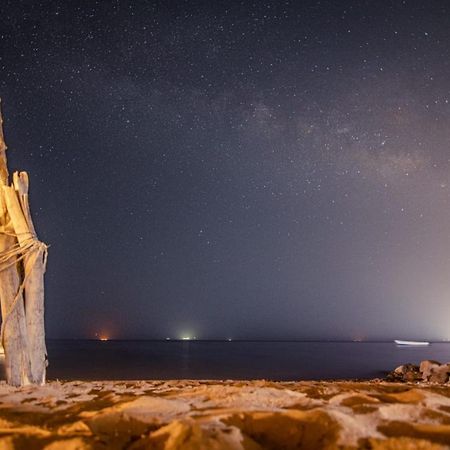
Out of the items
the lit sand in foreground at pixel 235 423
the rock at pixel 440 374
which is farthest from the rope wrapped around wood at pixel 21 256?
the rock at pixel 440 374

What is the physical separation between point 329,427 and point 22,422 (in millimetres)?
2301

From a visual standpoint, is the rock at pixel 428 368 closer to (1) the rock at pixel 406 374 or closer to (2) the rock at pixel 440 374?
(2) the rock at pixel 440 374

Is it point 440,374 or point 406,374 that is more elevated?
point 440,374

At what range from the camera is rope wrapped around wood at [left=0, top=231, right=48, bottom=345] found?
553cm

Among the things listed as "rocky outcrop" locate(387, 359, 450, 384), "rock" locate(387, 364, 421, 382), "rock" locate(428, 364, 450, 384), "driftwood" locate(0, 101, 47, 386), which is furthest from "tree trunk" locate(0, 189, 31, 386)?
"rock" locate(387, 364, 421, 382)

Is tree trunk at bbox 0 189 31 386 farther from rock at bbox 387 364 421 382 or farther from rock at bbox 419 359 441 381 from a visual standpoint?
rock at bbox 387 364 421 382

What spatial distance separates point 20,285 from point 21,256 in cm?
54

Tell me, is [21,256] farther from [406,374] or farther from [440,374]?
[406,374]

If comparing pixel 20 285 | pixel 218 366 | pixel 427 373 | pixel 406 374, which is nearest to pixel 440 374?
pixel 427 373

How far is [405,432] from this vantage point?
2.67 metres

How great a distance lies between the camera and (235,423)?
286 cm

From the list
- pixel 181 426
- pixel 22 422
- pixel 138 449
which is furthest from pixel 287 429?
pixel 22 422

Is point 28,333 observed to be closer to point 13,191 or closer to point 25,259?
point 25,259

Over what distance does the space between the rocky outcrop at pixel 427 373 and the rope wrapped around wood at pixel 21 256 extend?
14138 millimetres
